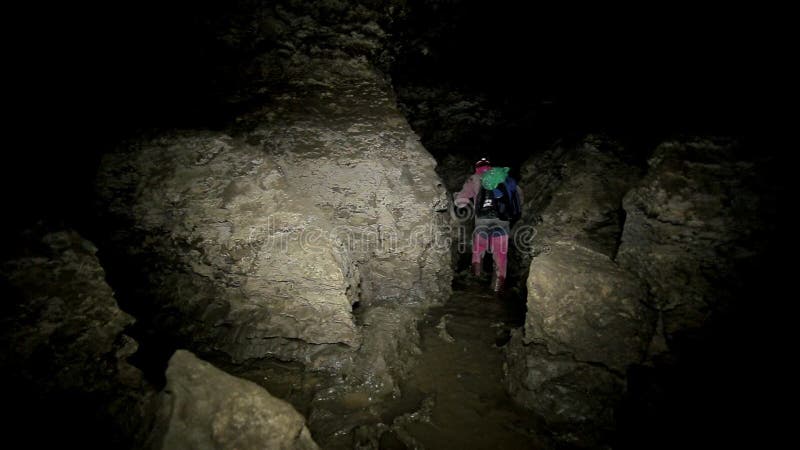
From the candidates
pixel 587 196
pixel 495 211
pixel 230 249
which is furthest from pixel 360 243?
pixel 587 196

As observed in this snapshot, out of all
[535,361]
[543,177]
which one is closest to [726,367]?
[535,361]

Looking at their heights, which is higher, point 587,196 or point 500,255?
point 587,196

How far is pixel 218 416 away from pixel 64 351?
3.46 ft

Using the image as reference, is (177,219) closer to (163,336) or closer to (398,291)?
(163,336)

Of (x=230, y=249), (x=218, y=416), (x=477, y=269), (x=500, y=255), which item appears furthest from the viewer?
(x=477, y=269)

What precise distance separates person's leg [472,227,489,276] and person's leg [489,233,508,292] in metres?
0.15

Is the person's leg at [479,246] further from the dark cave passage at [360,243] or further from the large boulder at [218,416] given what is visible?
the large boulder at [218,416]

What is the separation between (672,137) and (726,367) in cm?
225

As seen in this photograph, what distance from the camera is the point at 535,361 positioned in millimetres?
3205

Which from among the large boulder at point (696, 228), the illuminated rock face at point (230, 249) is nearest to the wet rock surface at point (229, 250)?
the illuminated rock face at point (230, 249)

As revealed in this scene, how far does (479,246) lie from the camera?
602 centimetres

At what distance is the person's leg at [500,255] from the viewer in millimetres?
5617

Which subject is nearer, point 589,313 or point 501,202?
point 589,313

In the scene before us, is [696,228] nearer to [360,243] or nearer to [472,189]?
[472,189]
